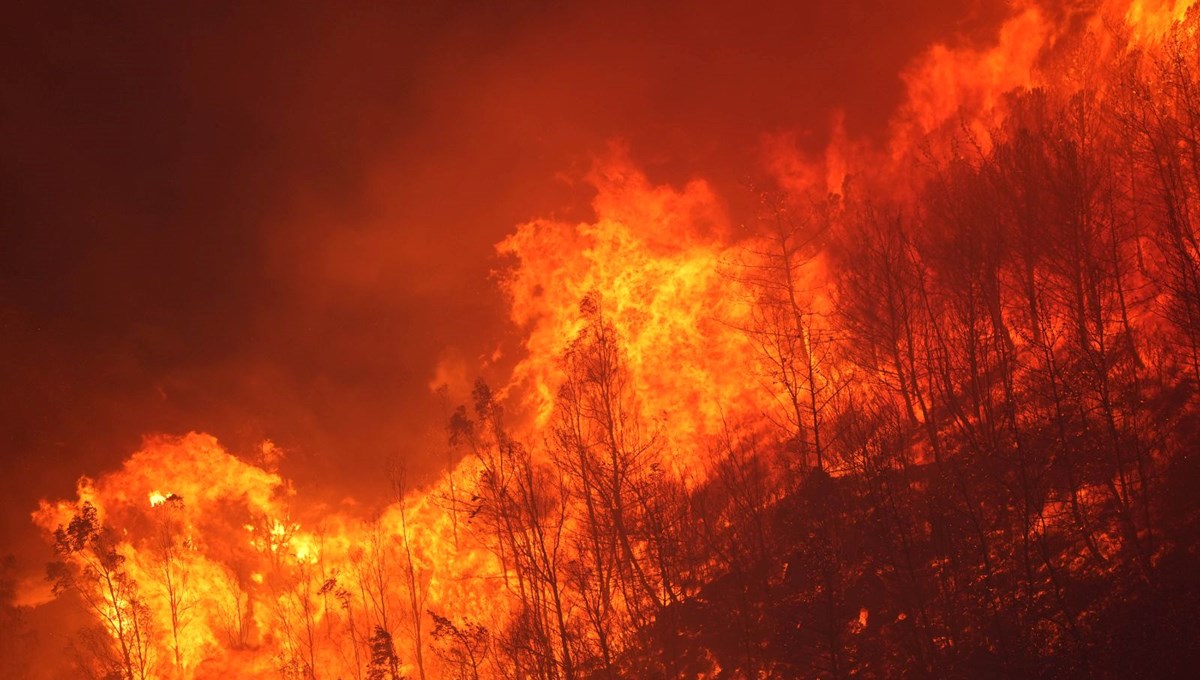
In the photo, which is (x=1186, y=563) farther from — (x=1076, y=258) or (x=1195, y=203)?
(x=1195, y=203)

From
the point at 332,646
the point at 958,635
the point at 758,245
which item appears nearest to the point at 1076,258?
the point at 958,635

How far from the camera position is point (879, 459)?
12.6 meters

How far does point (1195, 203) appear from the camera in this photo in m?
15.8

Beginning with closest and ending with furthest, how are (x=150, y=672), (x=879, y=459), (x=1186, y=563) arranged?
(x=1186, y=563) → (x=879, y=459) → (x=150, y=672)

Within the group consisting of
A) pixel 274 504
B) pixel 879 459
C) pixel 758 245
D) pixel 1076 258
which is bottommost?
pixel 879 459

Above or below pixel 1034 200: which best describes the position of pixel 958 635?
below

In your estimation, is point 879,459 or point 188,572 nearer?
point 879,459

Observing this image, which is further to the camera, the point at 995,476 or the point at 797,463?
the point at 797,463

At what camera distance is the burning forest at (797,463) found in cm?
1320

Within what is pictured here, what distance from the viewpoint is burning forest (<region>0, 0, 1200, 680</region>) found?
13.2 meters

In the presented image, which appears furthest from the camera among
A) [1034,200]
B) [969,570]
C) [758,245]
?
[758,245]

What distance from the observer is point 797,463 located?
2330cm

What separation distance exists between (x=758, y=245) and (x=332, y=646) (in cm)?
3202

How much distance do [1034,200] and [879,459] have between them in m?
10.6
